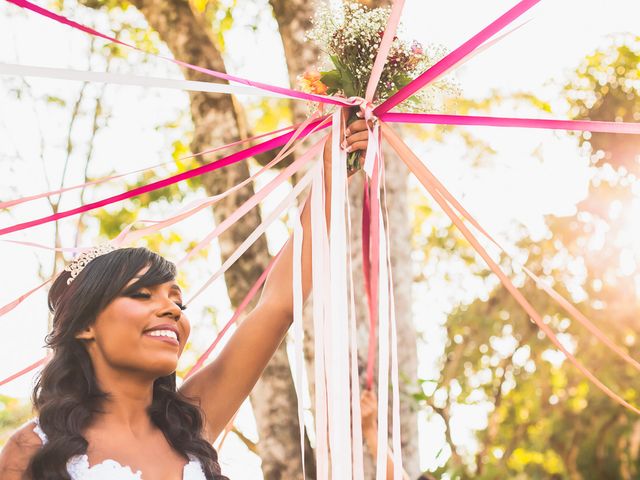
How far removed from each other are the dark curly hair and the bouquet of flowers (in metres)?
0.73

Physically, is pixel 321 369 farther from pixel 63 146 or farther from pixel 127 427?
pixel 63 146

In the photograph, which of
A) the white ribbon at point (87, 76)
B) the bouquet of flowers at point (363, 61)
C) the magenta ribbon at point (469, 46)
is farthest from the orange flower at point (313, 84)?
the white ribbon at point (87, 76)

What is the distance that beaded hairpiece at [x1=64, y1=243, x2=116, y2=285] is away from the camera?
2682 mm

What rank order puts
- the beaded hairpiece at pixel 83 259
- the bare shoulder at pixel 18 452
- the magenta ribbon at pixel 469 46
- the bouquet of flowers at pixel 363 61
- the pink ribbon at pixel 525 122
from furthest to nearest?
1. the bouquet of flowers at pixel 363 61
2. the beaded hairpiece at pixel 83 259
3. the pink ribbon at pixel 525 122
4. the bare shoulder at pixel 18 452
5. the magenta ribbon at pixel 469 46

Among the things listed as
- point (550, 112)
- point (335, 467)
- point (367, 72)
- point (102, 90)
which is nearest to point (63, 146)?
point (102, 90)

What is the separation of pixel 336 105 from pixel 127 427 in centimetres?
107

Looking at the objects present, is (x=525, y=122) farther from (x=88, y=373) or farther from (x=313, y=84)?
(x=88, y=373)

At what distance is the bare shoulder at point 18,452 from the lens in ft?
7.64

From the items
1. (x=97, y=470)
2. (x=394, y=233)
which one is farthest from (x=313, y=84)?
(x=394, y=233)

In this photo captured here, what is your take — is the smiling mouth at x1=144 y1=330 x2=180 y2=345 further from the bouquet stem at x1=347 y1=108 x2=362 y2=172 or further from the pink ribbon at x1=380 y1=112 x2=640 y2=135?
the pink ribbon at x1=380 y1=112 x2=640 y2=135

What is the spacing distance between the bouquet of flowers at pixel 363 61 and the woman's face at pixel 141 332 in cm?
71

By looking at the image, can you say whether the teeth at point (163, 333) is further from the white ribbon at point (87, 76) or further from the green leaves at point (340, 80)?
the green leaves at point (340, 80)

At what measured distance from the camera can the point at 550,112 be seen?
1021 cm

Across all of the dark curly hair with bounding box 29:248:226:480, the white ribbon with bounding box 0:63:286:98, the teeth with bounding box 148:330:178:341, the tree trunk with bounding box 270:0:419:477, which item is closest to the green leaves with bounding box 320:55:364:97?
the white ribbon with bounding box 0:63:286:98
